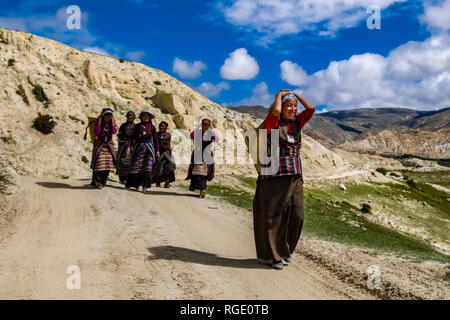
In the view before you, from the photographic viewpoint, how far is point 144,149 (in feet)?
44.9

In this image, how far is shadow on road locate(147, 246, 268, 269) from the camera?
6.29 metres

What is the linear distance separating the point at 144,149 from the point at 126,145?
0.95 metres

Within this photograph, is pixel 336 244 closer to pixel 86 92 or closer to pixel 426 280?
pixel 426 280

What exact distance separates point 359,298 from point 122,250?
3.88 m

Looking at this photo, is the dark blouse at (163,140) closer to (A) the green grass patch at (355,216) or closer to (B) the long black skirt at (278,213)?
(A) the green grass patch at (355,216)

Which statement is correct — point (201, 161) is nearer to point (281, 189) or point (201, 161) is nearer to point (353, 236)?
point (353, 236)

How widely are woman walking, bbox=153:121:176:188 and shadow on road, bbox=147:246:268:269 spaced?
8811mm

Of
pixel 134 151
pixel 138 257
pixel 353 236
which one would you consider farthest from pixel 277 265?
pixel 134 151

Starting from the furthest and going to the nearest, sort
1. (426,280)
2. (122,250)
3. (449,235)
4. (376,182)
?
(376,182)
(449,235)
(122,250)
(426,280)

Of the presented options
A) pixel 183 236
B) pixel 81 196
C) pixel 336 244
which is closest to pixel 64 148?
pixel 81 196

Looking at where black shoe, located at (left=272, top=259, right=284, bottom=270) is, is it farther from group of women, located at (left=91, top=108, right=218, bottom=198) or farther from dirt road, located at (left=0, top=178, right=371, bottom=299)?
group of women, located at (left=91, top=108, right=218, bottom=198)

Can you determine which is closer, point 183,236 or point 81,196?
point 183,236

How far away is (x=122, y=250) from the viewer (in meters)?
6.73

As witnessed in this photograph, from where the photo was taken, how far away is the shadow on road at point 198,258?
248 inches
